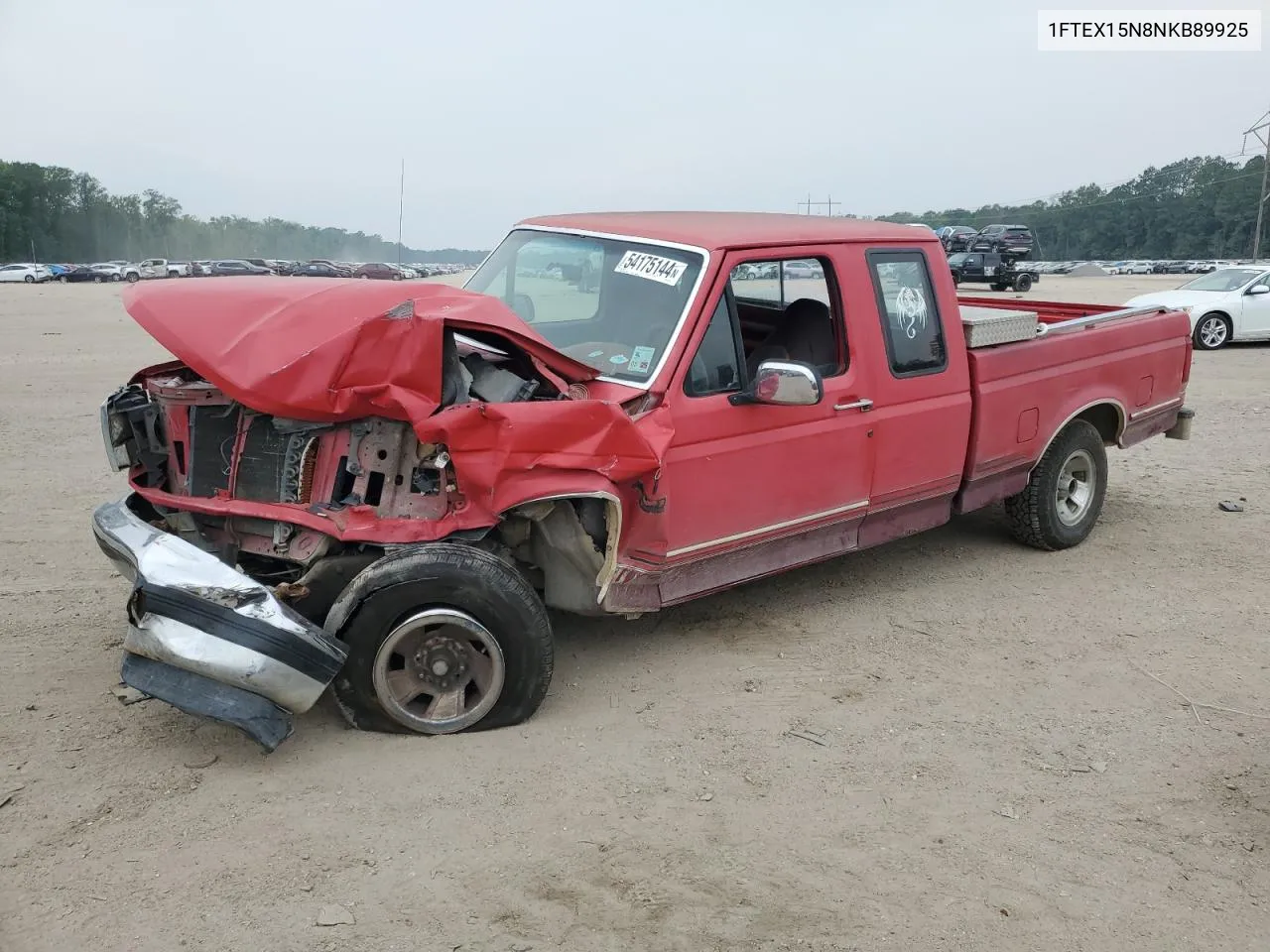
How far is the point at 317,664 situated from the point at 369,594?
31cm

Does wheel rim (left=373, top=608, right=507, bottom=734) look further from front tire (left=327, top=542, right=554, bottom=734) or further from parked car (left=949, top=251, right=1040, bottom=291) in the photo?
parked car (left=949, top=251, right=1040, bottom=291)

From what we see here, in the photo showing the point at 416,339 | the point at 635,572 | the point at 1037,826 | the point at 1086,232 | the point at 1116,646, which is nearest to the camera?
the point at 1037,826

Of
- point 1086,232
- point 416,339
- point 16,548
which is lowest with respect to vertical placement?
point 16,548

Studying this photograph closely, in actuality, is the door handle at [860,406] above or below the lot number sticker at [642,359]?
below

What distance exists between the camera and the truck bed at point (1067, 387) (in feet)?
17.7

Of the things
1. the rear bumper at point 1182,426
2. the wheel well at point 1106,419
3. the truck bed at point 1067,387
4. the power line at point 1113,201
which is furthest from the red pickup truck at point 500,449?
the power line at point 1113,201

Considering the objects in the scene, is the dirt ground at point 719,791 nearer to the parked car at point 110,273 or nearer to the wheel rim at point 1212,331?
the wheel rim at point 1212,331

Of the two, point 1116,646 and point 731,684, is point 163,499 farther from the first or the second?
point 1116,646

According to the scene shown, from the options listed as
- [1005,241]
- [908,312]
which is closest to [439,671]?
[908,312]

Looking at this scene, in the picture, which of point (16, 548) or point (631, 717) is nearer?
point (631, 717)

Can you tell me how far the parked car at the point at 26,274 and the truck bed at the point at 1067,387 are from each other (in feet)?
186

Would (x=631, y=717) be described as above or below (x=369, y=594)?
below

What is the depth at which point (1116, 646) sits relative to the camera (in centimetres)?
481

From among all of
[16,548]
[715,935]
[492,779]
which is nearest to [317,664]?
[492,779]
